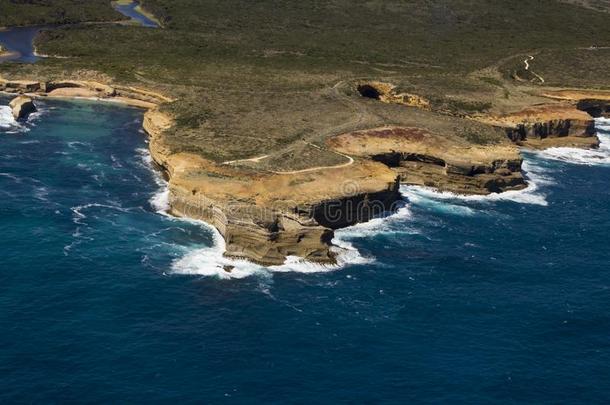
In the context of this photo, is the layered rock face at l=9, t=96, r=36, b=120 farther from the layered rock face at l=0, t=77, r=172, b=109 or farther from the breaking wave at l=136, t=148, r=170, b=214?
the breaking wave at l=136, t=148, r=170, b=214

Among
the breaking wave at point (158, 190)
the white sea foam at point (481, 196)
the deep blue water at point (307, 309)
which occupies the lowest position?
the deep blue water at point (307, 309)

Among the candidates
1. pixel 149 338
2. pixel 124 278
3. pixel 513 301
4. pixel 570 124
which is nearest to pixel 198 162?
pixel 124 278

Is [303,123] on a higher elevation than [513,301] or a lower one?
higher

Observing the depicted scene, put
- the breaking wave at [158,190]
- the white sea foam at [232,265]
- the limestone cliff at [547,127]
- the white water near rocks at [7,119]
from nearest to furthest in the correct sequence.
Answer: the white sea foam at [232,265]
the breaking wave at [158,190]
the white water near rocks at [7,119]
the limestone cliff at [547,127]

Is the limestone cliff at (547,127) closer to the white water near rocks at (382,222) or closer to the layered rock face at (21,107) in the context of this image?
the white water near rocks at (382,222)

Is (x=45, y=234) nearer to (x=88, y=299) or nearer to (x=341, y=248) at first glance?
(x=88, y=299)

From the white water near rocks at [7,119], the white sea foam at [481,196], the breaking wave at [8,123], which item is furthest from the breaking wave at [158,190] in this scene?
the white sea foam at [481,196]
